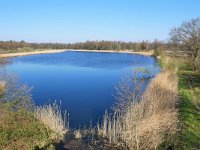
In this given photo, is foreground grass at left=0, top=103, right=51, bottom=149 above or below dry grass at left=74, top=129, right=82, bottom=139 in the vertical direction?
above

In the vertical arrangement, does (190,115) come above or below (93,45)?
below

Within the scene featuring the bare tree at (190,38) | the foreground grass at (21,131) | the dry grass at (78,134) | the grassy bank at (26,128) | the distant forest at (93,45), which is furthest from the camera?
the distant forest at (93,45)

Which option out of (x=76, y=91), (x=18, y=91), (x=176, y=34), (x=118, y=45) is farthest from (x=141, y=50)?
(x=18, y=91)

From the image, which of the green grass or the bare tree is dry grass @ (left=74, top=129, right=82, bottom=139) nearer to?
the green grass

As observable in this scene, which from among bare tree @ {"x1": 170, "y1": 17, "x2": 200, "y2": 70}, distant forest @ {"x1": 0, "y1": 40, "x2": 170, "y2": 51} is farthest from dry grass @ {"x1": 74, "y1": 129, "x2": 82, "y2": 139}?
distant forest @ {"x1": 0, "y1": 40, "x2": 170, "y2": 51}

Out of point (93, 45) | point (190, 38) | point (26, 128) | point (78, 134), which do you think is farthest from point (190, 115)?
point (93, 45)

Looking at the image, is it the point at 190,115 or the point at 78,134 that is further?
the point at 190,115

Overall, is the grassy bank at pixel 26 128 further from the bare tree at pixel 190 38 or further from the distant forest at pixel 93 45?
the distant forest at pixel 93 45

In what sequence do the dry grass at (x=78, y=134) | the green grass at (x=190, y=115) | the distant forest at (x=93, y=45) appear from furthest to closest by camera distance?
the distant forest at (x=93, y=45)
the dry grass at (x=78, y=134)
the green grass at (x=190, y=115)

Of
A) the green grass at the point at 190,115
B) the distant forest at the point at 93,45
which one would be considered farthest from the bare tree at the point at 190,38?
the distant forest at the point at 93,45

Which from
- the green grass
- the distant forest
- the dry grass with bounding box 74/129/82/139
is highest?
the distant forest

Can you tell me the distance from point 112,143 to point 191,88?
40.7ft

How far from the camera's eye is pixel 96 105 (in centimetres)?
2100

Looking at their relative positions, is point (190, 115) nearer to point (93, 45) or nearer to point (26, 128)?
point (26, 128)
